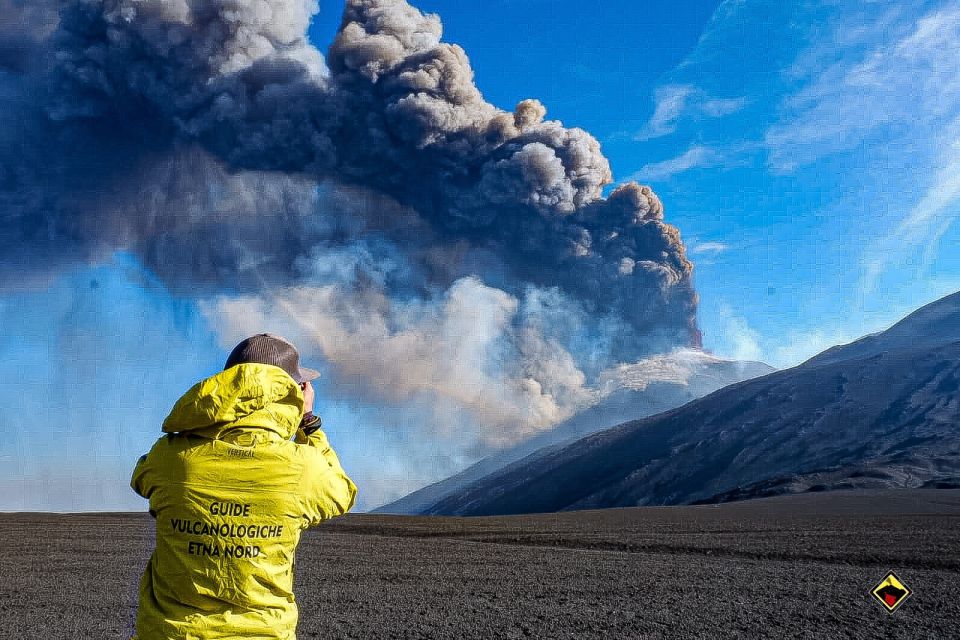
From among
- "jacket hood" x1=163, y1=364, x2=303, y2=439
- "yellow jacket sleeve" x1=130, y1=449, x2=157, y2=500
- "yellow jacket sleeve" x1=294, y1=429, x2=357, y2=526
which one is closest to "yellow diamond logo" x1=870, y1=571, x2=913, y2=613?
"yellow jacket sleeve" x1=294, y1=429, x2=357, y2=526

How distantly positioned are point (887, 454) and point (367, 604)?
46.3 meters

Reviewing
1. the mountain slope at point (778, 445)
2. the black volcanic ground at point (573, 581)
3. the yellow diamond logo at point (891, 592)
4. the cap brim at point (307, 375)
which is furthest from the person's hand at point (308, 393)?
the mountain slope at point (778, 445)

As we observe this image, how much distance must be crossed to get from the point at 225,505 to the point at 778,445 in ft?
191

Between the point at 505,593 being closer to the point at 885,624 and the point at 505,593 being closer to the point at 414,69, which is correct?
the point at 885,624

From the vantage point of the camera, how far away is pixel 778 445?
2158 inches

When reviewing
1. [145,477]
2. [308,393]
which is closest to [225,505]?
[145,477]

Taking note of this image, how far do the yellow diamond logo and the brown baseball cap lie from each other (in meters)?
9.82

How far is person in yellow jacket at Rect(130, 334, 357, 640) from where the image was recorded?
2.03 m

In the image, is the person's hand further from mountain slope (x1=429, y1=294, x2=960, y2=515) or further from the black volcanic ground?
mountain slope (x1=429, y1=294, x2=960, y2=515)

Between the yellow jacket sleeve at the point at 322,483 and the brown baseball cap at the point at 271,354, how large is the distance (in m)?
0.20

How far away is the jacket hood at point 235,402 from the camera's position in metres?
2.01

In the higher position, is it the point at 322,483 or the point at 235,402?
the point at 235,402

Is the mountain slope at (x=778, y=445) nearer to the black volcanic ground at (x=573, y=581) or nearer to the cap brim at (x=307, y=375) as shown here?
the black volcanic ground at (x=573, y=581)

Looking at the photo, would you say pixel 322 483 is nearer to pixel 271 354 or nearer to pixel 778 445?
pixel 271 354
